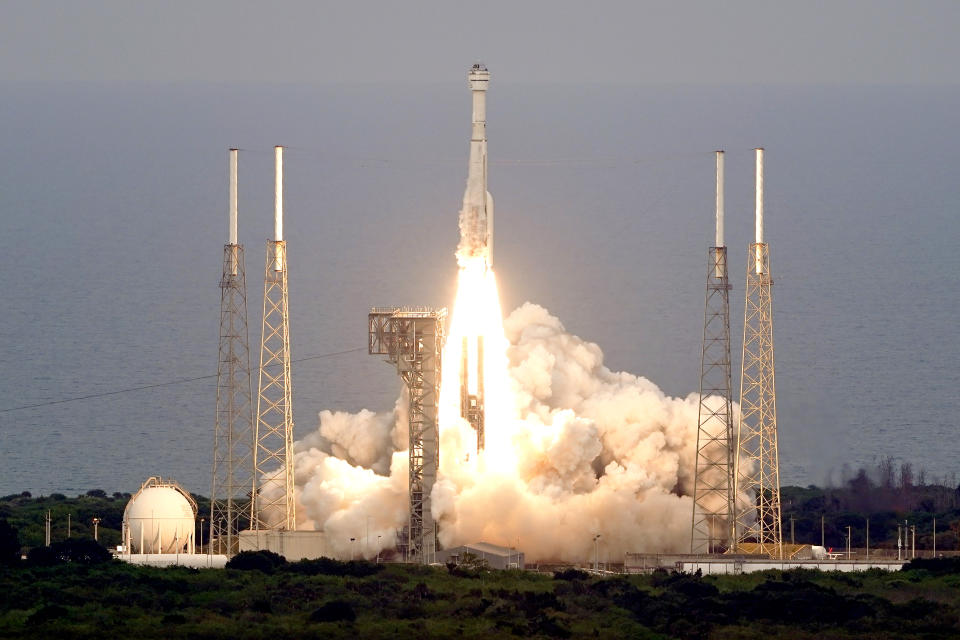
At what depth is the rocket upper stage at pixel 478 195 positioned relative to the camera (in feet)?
246


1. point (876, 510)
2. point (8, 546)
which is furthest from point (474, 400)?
point (876, 510)

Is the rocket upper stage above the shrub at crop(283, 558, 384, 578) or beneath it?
above

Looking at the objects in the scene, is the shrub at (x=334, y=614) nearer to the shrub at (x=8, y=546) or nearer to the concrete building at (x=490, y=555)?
the concrete building at (x=490, y=555)

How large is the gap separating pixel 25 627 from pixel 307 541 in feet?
48.4

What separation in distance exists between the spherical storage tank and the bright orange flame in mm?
8127

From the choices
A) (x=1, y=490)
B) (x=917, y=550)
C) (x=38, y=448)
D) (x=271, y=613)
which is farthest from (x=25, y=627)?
(x=38, y=448)

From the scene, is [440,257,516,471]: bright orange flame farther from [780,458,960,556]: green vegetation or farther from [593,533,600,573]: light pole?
[780,458,960,556]: green vegetation

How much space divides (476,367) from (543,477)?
401cm

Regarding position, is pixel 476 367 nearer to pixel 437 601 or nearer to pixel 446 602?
pixel 437 601

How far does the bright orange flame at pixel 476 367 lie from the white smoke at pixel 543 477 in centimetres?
34

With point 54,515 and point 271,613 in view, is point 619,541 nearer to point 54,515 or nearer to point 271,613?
point 271,613

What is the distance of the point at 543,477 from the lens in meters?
74.7

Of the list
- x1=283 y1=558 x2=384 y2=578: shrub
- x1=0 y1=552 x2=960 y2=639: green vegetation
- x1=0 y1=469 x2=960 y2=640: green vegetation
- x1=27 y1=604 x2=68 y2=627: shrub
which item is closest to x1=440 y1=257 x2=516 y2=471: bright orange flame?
x1=0 y1=469 x2=960 y2=640: green vegetation

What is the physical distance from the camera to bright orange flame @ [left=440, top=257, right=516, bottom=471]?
75438mm
